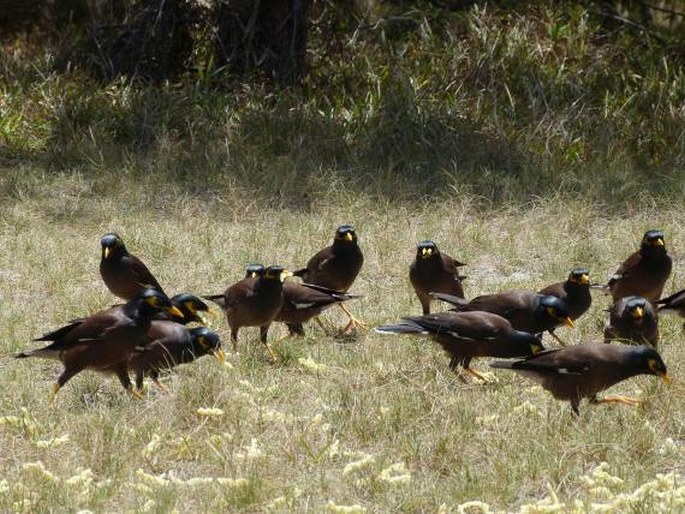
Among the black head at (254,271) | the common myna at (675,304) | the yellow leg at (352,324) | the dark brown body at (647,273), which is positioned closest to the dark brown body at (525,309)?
the common myna at (675,304)

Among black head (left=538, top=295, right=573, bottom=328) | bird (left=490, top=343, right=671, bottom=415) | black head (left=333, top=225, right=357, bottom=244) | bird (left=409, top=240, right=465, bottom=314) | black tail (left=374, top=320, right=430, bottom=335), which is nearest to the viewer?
bird (left=490, top=343, right=671, bottom=415)

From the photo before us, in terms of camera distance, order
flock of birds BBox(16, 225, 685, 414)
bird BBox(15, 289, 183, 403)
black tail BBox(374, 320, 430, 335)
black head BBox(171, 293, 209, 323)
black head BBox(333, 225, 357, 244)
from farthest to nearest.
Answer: black head BBox(333, 225, 357, 244) → black head BBox(171, 293, 209, 323) → black tail BBox(374, 320, 430, 335) → bird BBox(15, 289, 183, 403) → flock of birds BBox(16, 225, 685, 414)

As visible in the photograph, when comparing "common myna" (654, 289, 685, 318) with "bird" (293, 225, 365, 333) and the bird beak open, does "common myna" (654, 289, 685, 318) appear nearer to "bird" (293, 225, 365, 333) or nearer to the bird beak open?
"bird" (293, 225, 365, 333)

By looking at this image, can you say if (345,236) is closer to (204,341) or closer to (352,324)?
(352,324)

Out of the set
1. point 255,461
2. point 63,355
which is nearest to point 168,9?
point 63,355

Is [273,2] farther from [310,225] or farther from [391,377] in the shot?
[391,377]

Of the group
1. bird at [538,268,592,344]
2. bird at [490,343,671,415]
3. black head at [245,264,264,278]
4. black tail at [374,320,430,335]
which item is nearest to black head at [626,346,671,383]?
bird at [490,343,671,415]

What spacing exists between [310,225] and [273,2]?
3.89 meters

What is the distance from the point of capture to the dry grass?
5871mm

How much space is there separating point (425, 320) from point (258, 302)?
43.3 inches

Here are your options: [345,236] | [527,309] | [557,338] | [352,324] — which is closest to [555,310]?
[527,309]

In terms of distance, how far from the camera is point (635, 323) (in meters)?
7.89

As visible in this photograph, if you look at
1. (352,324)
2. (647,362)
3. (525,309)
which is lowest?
(352,324)

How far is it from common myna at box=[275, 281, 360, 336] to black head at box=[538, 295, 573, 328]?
1.23 m
